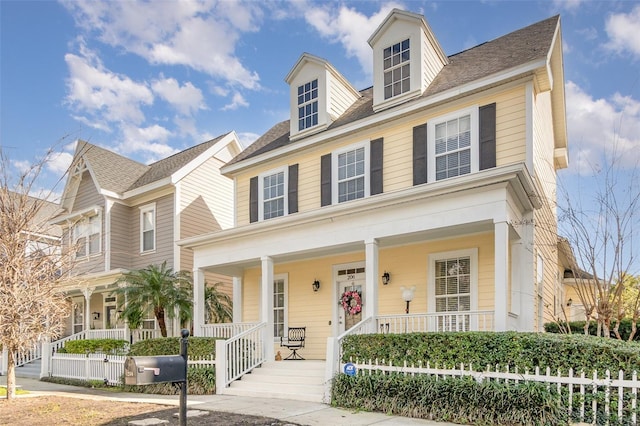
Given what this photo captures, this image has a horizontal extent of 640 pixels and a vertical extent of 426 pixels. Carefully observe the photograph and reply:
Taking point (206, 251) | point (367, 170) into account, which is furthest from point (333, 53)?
point (206, 251)

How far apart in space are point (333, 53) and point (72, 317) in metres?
15.0

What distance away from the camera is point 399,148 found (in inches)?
440

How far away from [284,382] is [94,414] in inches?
137

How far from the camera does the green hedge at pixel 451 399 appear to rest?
20.5 feet

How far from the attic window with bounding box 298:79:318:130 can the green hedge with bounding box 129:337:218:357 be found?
20.1ft

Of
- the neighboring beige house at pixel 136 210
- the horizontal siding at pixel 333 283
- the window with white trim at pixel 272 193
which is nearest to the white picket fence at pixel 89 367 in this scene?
the neighboring beige house at pixel 136 210

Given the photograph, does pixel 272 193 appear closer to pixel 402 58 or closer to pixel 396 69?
pixel 396 69

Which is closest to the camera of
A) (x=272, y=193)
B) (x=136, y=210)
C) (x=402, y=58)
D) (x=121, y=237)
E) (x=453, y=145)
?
(x=453, y=145)

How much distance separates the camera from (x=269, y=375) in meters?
10.2

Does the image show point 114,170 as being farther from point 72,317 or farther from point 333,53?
point 333,53

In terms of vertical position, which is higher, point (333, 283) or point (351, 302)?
point (333, 283)

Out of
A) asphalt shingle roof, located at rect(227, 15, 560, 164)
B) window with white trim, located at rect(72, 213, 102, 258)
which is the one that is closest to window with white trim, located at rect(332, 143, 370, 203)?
asphalt shingle roof, located at rect(227, 15, 560, 164)

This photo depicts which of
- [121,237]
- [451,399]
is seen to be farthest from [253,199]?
[451,399]

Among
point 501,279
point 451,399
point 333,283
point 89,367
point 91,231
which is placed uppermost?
point 91,231
